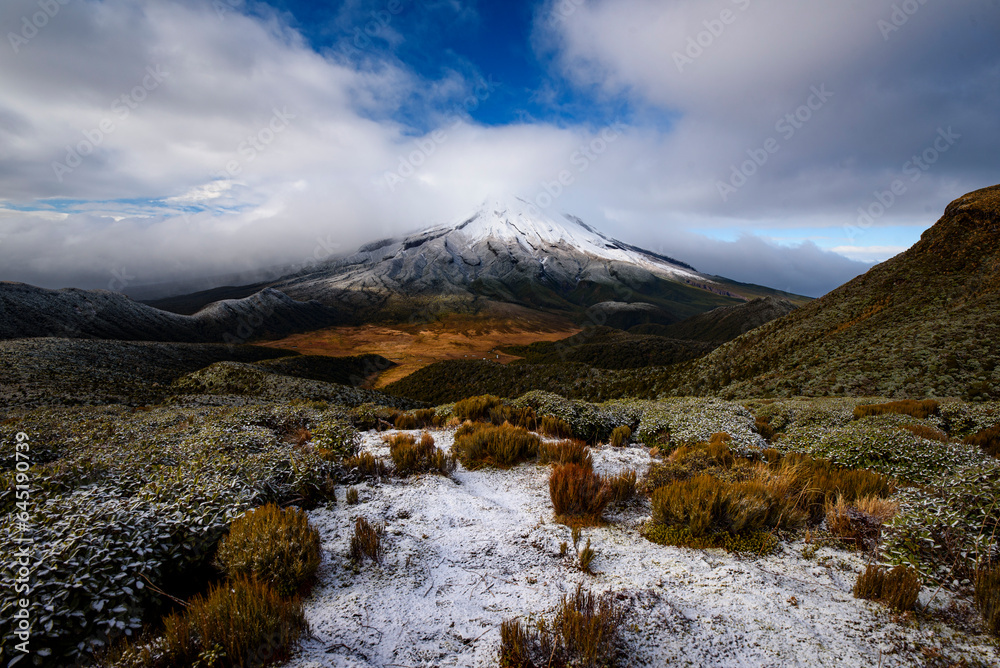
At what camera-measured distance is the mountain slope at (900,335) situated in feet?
64.0

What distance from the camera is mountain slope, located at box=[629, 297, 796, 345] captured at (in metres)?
127

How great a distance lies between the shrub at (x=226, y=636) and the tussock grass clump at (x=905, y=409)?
46.9 ft

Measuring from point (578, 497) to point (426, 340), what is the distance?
115683 mm

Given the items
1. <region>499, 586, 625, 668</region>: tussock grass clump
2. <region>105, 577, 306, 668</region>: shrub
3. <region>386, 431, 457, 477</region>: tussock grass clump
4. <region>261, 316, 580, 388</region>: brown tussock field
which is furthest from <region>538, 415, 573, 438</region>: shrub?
<region>261, 316, 580, 388</region>: brown tussock field

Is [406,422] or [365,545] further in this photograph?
[406,422]

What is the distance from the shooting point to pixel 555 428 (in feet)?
30.1

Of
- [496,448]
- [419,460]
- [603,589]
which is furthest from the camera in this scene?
[496,448]

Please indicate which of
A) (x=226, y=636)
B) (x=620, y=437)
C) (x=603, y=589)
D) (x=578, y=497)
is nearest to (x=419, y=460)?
(x=578, y=497)

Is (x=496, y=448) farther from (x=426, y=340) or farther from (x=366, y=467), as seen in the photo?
(x=426, y=340)

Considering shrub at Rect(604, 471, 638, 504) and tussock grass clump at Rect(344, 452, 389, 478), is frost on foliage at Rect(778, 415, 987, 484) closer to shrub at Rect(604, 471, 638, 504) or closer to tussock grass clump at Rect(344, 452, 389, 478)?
shrub at Rect(604, 471, 638, 504)

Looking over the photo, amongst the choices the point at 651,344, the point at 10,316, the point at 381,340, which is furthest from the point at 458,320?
the point at 10,316

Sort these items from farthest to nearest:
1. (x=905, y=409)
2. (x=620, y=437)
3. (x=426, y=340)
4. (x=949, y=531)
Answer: (x=426, y=340)
(x=905, y=409)
(x=620, y=437)
(x=949, y=531)

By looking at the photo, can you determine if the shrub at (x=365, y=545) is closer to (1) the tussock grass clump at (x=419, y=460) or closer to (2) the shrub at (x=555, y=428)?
(1) the tussock grass clump at (x=419, y=460)

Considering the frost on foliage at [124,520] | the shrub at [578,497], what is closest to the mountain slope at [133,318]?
the frost on foliage at [124,520]
